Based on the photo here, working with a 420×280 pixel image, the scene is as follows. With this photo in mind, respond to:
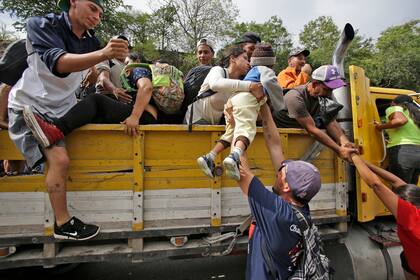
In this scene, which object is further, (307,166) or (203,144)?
(203,144)

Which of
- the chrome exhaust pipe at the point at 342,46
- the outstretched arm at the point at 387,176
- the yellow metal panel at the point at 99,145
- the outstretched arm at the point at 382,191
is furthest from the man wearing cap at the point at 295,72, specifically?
the yellow metal panel at the point at 99,145

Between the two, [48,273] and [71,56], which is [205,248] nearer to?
[71,56]

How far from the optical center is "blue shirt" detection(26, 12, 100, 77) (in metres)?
1.92

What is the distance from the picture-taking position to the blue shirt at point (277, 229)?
162 cm

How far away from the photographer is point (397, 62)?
25562 millimetres

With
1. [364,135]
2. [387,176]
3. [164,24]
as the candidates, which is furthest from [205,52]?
[164,24]

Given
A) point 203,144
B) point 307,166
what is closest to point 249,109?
point 203,144

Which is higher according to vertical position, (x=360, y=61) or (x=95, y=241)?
(x=360, y=61)

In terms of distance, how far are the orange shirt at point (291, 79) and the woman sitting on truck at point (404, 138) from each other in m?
1.28

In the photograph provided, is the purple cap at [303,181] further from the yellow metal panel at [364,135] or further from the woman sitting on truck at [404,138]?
the woman sitting on truck at [404,138]

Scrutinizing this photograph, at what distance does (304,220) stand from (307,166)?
315 millimetres

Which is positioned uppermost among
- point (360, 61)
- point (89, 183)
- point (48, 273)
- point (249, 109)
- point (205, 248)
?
point (360, 61)

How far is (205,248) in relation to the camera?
2.41 metres

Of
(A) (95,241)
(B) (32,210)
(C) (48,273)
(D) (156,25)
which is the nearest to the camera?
(B) (32,210)
